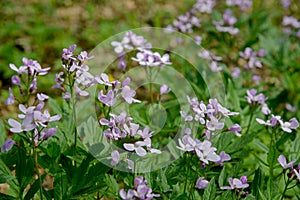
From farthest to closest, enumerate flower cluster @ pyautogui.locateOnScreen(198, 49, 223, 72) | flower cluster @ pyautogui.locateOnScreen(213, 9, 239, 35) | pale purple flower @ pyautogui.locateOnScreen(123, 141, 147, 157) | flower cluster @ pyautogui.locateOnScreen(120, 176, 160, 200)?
flower cluster @ pyautogui.locateOnScreen(213, 9, 239, 35)
flower cluster @ pyautogui.locateOnScreen(198, 49, 223, 72)
pale purple flower @ pyautogui.locateOnScreen(123, 141, 147, 157)
flower cluster @ pyautogui.locateOnScreen(120, 176, 160, 200)

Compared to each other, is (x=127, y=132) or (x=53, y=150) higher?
(x=127, y=132)

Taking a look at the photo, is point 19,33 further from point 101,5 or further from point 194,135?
point 194,135

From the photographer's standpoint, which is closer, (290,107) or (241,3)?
(290,107)

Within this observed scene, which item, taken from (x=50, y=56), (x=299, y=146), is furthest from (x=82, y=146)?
(x=50, y=56)

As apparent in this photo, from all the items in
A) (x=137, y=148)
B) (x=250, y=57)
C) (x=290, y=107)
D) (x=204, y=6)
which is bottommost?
(x=290, y=107)

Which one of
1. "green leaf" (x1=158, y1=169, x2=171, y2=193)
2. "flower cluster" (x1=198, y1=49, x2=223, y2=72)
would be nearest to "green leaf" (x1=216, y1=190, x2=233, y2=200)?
"green leaf" (x1=158, y1=169, x2=171, y2=193)

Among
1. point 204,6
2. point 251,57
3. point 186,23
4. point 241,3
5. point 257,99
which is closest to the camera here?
point 257,99

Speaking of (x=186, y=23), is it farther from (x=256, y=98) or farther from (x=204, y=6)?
(x=256, y=98)

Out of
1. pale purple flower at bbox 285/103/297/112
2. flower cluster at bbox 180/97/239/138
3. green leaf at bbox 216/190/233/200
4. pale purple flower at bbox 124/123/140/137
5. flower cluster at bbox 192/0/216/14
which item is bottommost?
pale purple flower at bbox 285/103/297/112

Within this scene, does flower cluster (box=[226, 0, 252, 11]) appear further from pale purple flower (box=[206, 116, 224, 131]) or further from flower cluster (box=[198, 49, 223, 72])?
pale purple flower (box=[206, 116, 224, 131])

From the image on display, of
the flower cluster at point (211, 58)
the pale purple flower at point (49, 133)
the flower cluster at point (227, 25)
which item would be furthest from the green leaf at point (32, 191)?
the flower cluster at point (227, 25)

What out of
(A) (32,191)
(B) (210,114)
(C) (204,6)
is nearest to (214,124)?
(B) (210,114)
